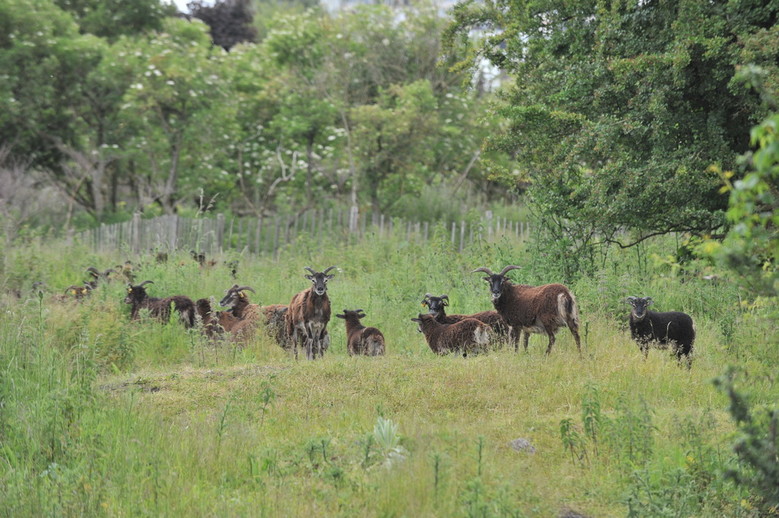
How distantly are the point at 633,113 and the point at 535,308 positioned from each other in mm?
3091

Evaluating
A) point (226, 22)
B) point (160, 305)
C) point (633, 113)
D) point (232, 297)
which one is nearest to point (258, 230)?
point (160, 305)

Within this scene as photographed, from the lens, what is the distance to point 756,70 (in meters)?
4.29

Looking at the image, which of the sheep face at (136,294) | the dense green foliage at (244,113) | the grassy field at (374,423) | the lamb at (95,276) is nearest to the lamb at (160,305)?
the sheep face at (136,294)

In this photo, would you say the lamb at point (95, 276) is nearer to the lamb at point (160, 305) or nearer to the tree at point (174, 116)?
the lamb at point (160, 305)

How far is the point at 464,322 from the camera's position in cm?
1142

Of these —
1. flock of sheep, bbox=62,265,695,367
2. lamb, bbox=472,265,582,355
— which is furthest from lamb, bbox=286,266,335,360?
lamb, bbox=472,265,582,355

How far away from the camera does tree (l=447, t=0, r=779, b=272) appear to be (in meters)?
10.6

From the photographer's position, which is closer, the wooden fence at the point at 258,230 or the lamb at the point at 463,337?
the lamb at the point at 463,337

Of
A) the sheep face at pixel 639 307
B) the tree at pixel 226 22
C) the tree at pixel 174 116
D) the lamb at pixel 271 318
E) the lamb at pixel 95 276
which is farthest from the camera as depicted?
the tree at pixel 226 22

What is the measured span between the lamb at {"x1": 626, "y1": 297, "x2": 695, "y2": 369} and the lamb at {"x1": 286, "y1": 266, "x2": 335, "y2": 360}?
4317mm

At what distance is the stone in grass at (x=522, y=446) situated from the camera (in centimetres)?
726

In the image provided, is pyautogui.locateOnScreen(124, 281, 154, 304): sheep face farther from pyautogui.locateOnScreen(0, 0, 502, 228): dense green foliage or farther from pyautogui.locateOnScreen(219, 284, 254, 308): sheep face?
pyautogui.locateOnScreen(0, 0, 502, 228): dense green foliage

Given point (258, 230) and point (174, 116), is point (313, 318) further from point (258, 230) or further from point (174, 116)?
point (174, 116)

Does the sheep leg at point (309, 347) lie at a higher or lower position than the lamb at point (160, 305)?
lower
